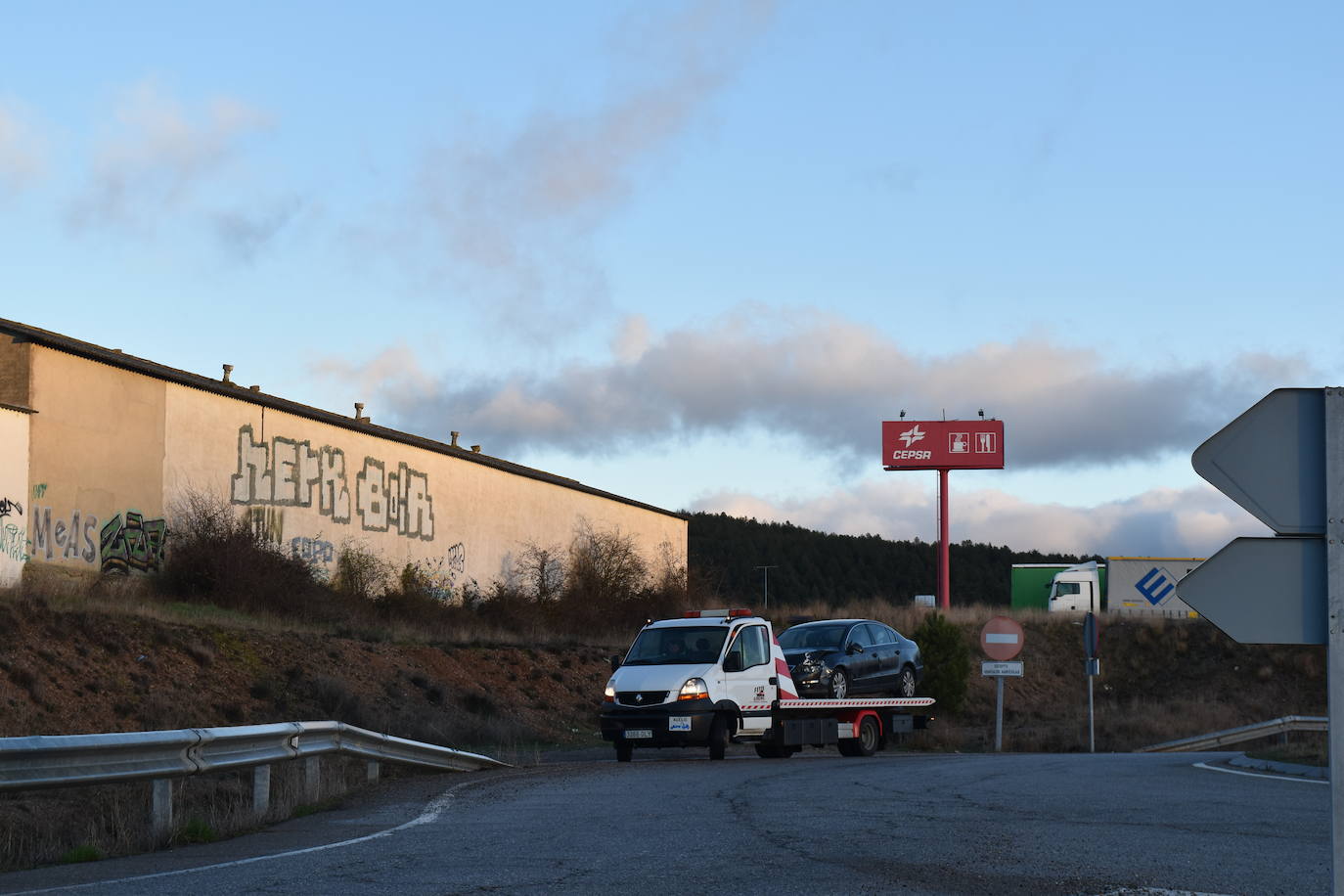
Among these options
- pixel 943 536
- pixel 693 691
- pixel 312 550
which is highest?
pixel 943 536

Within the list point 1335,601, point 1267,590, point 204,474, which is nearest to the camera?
point 1335,601

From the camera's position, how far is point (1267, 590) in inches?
243

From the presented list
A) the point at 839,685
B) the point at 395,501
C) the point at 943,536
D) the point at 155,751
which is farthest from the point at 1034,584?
the point at 155,751

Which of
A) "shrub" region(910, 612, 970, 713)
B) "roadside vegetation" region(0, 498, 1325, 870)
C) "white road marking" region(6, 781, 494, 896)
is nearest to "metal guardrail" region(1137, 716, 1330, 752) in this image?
"roadside vegetation" region(0, 498, 1325, 870)

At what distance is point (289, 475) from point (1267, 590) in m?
37.2

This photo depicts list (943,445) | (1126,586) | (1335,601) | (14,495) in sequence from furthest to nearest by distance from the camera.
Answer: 1. (943,445)
2. (1126,586)
3. (14,495)
4. (1335,601)

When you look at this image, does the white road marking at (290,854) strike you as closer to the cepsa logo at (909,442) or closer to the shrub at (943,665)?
the shrub at (943,665)

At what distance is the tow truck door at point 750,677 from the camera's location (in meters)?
21.4

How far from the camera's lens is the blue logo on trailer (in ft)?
218

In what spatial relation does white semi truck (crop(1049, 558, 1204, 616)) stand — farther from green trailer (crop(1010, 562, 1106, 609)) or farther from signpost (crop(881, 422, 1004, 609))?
signpost (crop(881, 422, 1004, 609))

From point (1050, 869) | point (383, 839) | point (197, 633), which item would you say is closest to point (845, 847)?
point (1050, 869)

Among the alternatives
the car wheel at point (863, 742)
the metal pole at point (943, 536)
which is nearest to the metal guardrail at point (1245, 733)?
the car wheel at point (863, 742)

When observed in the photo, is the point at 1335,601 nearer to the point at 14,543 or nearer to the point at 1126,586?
the point at 14,543

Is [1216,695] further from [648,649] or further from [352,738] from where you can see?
[352,738]
